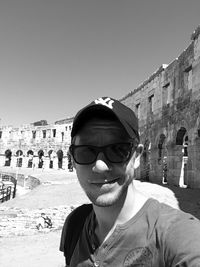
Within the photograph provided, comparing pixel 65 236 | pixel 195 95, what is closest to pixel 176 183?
pixel 195 95

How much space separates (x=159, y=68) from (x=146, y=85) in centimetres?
200

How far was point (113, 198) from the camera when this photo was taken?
142 centimetres

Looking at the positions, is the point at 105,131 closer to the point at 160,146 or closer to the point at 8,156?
the point at 160,146

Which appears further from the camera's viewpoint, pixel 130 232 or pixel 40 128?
pixel 40 128

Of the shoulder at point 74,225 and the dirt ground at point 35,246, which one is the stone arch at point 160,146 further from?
the shoulder at point 74,225

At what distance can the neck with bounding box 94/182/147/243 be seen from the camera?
4.70 feet

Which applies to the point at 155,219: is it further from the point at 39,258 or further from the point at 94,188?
the point at 39,258

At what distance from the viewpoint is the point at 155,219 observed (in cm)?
127

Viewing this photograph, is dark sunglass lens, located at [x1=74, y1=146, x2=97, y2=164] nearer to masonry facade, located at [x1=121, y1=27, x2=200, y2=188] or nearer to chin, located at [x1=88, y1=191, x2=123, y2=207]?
chin, located at [x1=88, y1=191, x2=123, y2=207]

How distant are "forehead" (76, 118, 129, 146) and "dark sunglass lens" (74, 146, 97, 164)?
0.05 metres

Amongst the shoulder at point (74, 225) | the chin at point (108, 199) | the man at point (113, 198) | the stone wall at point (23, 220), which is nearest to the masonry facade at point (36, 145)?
the stone wall at point (23, 220)

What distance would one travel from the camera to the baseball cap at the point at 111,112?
1409mm

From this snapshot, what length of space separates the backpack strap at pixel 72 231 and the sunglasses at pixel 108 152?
0.52 metres

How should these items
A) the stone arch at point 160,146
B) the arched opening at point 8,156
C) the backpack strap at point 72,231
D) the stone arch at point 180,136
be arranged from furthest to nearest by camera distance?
the arched opening at point 8,156 < the stone arch at point 160,146 < the stone arch at point 180,136 < the backpack strap at point 72,231
